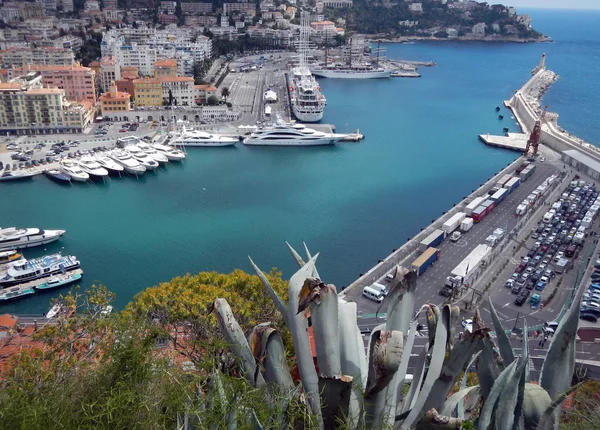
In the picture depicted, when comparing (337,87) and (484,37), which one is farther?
(484,37)

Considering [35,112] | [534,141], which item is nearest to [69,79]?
[35,112]

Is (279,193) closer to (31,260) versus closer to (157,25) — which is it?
(31,260)

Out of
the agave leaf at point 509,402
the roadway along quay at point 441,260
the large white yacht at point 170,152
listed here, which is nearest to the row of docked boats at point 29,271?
the roadway along quay at point 441,260

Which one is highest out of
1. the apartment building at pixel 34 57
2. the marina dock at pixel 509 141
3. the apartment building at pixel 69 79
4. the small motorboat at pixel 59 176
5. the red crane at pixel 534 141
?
the apartment building at pixel 34 57

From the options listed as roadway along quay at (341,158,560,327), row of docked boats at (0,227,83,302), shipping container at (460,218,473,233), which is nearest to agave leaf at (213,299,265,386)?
roadway along quay at (341,158,560,327)

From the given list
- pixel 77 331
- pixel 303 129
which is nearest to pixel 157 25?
pixel 303 129

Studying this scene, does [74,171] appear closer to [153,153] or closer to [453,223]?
[153,153]

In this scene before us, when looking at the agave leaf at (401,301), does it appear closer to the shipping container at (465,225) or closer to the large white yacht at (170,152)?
the shipping container at (465,225)
